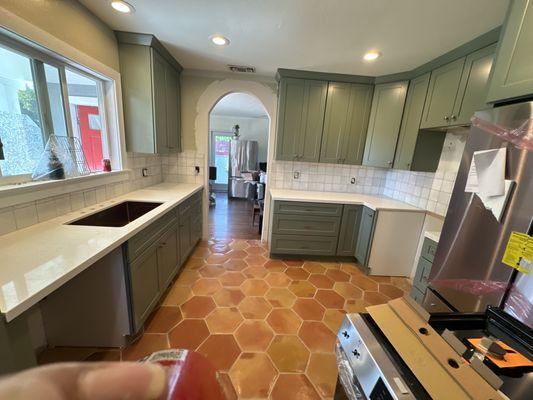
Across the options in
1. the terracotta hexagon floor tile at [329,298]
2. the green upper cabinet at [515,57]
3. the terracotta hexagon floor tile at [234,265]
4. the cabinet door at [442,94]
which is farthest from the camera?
the terracotta hexagon floor tile at [234,265]

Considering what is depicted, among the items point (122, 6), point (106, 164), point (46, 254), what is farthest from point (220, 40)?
point (46, 254)

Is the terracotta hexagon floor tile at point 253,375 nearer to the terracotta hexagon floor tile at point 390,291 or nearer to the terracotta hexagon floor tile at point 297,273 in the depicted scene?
the terracotta hexagon floor tile at point 297,273

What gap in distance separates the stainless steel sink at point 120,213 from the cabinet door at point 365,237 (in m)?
2.35

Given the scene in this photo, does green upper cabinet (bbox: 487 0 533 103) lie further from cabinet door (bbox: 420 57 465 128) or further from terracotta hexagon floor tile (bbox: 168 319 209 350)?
terracotta hexagon floor tile (bbox: 168 319 209 350)

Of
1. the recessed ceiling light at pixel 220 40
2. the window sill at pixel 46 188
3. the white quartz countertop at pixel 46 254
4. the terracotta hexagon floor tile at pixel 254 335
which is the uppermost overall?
the recessed ceiling light at pixel 220 40

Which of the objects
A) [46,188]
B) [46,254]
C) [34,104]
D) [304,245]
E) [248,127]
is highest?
[248,127]

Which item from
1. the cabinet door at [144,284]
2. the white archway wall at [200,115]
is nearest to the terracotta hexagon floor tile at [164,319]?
the cabinet door at [144,284]

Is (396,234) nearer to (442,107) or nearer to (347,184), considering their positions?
(347,184)

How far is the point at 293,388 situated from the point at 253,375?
27 centimetres

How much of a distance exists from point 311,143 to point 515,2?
1.98 m

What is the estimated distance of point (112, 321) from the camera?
5.01 feet

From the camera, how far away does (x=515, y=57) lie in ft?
3.43

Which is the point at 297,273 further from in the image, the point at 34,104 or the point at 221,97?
the point at 34,104

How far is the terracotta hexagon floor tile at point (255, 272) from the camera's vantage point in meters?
2.64
